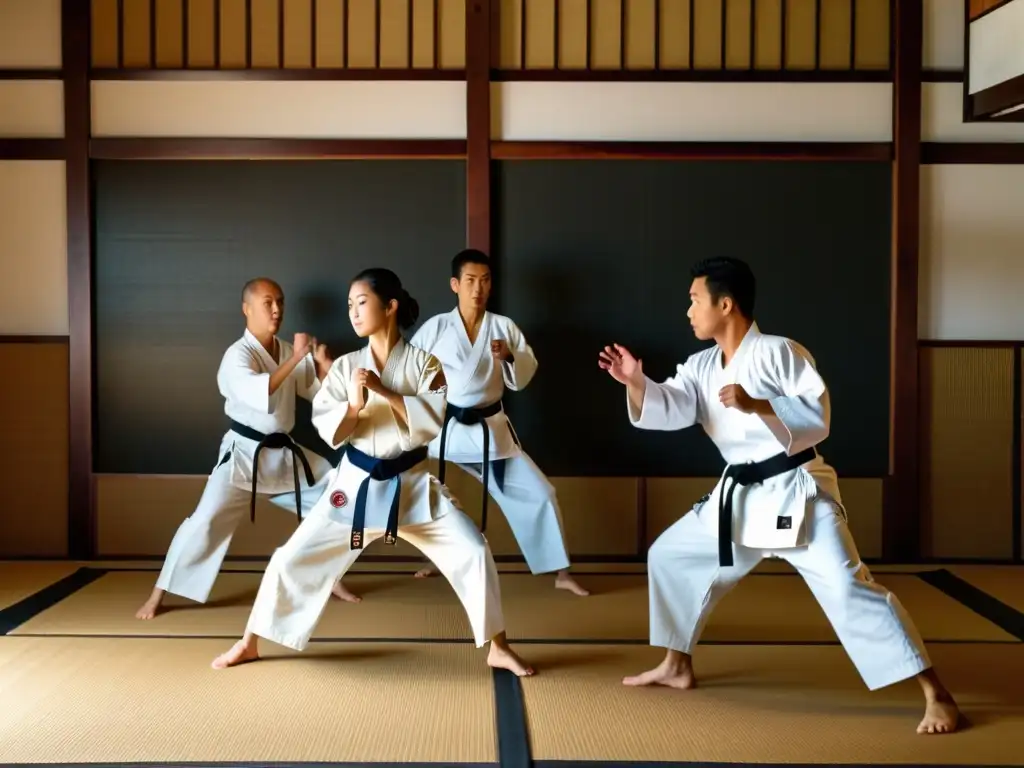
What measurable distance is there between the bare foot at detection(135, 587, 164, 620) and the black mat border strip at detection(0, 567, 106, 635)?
384mm

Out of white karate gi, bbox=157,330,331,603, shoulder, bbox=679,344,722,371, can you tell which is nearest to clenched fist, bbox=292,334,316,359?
white karate gi, bbox=157,330,331,603

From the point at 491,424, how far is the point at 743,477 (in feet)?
5.05

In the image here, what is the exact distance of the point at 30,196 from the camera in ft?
16.1

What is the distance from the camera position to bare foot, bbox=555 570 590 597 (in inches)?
167

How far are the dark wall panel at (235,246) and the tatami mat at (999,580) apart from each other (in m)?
2.78

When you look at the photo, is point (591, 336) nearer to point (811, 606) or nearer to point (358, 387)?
point (811, 606)

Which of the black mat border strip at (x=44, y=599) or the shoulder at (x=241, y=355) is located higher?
the shoulder at (x=241, y=355)

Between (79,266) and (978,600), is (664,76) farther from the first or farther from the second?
(79,266)

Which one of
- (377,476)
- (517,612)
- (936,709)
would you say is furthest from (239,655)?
(936,709)

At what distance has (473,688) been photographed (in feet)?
9.85

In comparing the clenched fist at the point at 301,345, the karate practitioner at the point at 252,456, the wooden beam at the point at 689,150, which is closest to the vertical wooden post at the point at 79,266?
the karate practitioner at the point at 252,456

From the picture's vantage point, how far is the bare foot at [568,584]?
4246mm

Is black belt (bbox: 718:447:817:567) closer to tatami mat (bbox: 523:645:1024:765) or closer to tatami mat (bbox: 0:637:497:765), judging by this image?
tatami mat (bbox: 523:645:1024:765)

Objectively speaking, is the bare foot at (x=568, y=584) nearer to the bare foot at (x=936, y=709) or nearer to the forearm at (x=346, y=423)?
the forearm at (x=346, y=423)
